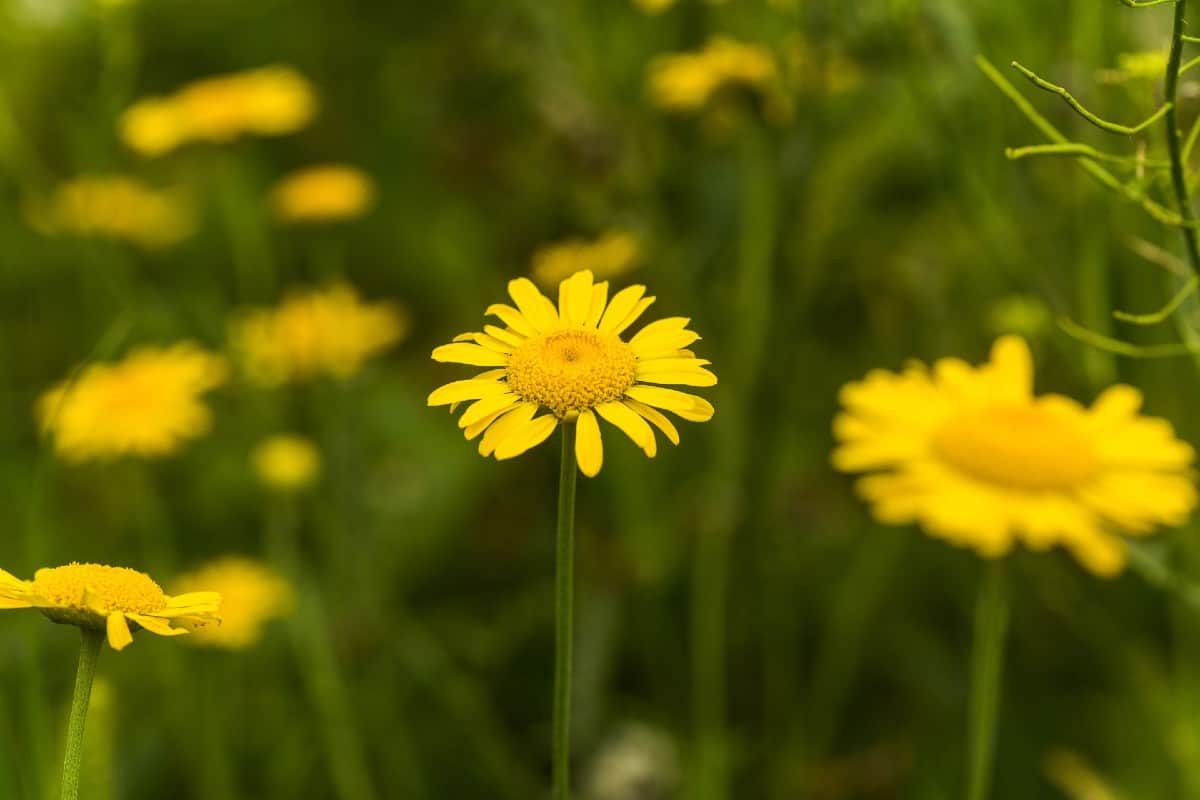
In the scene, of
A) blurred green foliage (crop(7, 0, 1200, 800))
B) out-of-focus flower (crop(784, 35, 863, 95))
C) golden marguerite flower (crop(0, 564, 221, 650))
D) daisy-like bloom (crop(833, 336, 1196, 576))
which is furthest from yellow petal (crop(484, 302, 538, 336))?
out-of-focus flower (crop(784, 35, 863, 95))

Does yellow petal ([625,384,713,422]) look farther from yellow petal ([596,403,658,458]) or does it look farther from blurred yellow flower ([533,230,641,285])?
blurred yellow flower ([533,230,641,285])

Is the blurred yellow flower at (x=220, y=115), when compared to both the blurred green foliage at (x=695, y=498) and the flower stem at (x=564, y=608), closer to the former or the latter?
the blurred green foliage at (x=695, y=498)

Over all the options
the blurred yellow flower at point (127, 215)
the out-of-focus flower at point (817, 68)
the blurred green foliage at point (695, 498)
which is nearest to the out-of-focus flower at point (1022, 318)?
the blurred green foliage at point (695, 498)

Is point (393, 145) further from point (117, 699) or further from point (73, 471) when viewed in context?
point (117, 699)

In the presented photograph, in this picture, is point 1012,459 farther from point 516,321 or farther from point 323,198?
point 323,198

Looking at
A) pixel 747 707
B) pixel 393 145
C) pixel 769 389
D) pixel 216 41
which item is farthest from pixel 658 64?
pixel 216 41

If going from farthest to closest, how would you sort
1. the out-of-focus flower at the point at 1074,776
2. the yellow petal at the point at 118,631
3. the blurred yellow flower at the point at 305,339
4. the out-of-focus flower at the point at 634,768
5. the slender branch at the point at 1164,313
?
the blurred yellow flower at the point at 305,339
the out-of-focus flower at the point at 634,768
the out-of-focus flower at the point at 1074,776
the slender branch at the point at 1164,313
the yellow petal at the point at 118,631
